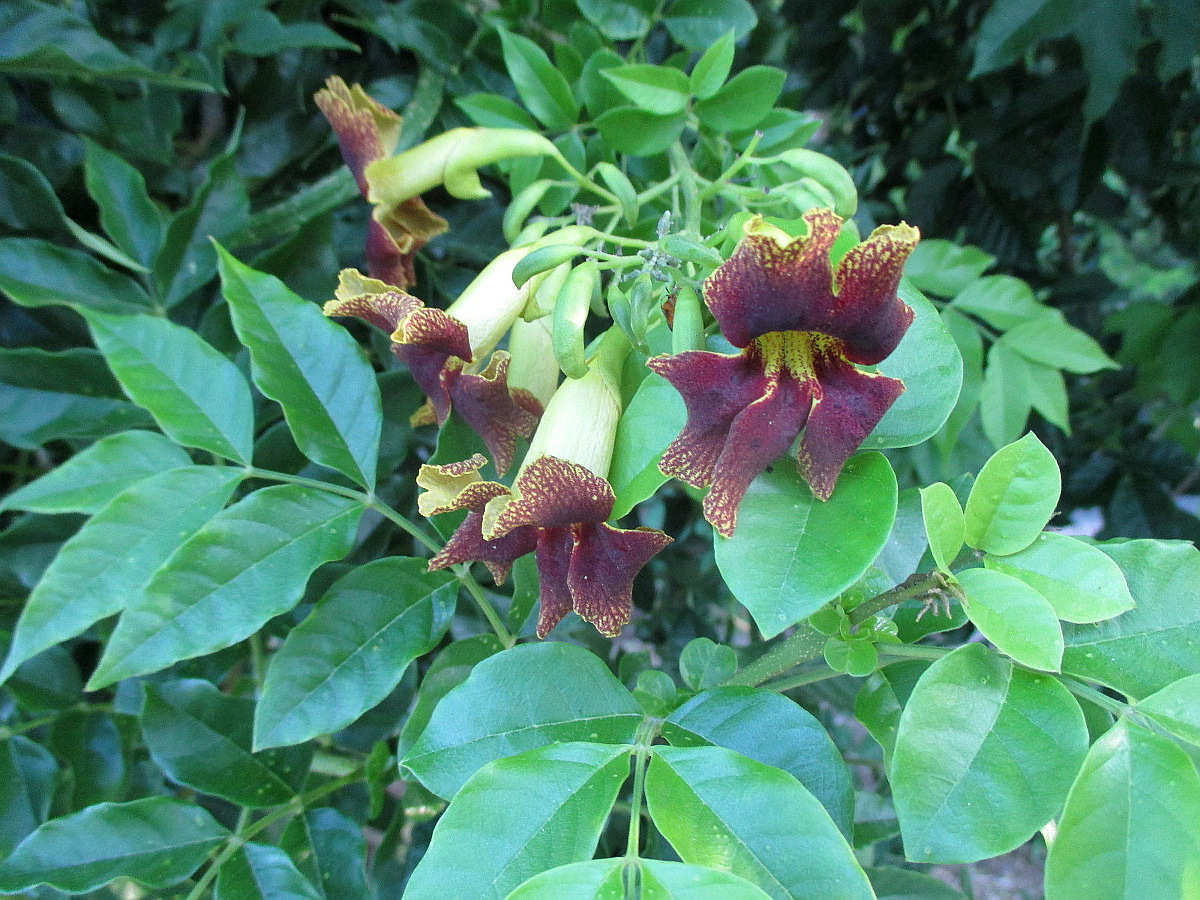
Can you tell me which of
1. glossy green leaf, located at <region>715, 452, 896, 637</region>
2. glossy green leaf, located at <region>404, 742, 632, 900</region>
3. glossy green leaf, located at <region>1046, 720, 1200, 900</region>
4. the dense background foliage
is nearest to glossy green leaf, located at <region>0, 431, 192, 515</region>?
the dense background foliage

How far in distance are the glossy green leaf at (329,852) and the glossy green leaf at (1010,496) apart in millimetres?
638

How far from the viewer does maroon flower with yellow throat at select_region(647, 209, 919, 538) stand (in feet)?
1.55

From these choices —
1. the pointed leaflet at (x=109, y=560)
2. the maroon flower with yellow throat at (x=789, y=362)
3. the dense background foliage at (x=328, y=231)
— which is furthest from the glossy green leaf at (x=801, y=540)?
the pointed leaflet at (x=109, y=560)

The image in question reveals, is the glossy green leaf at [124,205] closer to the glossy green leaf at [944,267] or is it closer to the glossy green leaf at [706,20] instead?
the glossy green leaf at [706,20]

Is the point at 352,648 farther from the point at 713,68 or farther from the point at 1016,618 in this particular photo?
the point at 713,68

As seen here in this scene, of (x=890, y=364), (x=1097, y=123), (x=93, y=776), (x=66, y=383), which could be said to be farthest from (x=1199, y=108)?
(x=93, y=776)

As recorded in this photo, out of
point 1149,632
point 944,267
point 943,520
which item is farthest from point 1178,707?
point 944,267

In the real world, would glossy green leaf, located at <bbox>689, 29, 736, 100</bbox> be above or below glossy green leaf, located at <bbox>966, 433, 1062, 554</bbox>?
above

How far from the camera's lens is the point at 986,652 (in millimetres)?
503

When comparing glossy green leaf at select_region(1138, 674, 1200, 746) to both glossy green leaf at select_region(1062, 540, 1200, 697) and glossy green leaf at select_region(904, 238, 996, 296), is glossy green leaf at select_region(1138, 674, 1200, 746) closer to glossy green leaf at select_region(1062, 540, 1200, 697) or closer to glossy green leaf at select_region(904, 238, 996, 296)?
glossy green leaf at select_region(1062, 540, 1200, 697)

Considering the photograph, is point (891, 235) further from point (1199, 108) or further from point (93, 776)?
point (1199, 108)

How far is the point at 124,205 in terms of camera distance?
3.31 ft

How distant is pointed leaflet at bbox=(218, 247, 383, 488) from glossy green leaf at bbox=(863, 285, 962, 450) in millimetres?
461

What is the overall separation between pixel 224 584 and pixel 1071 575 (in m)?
0.62
